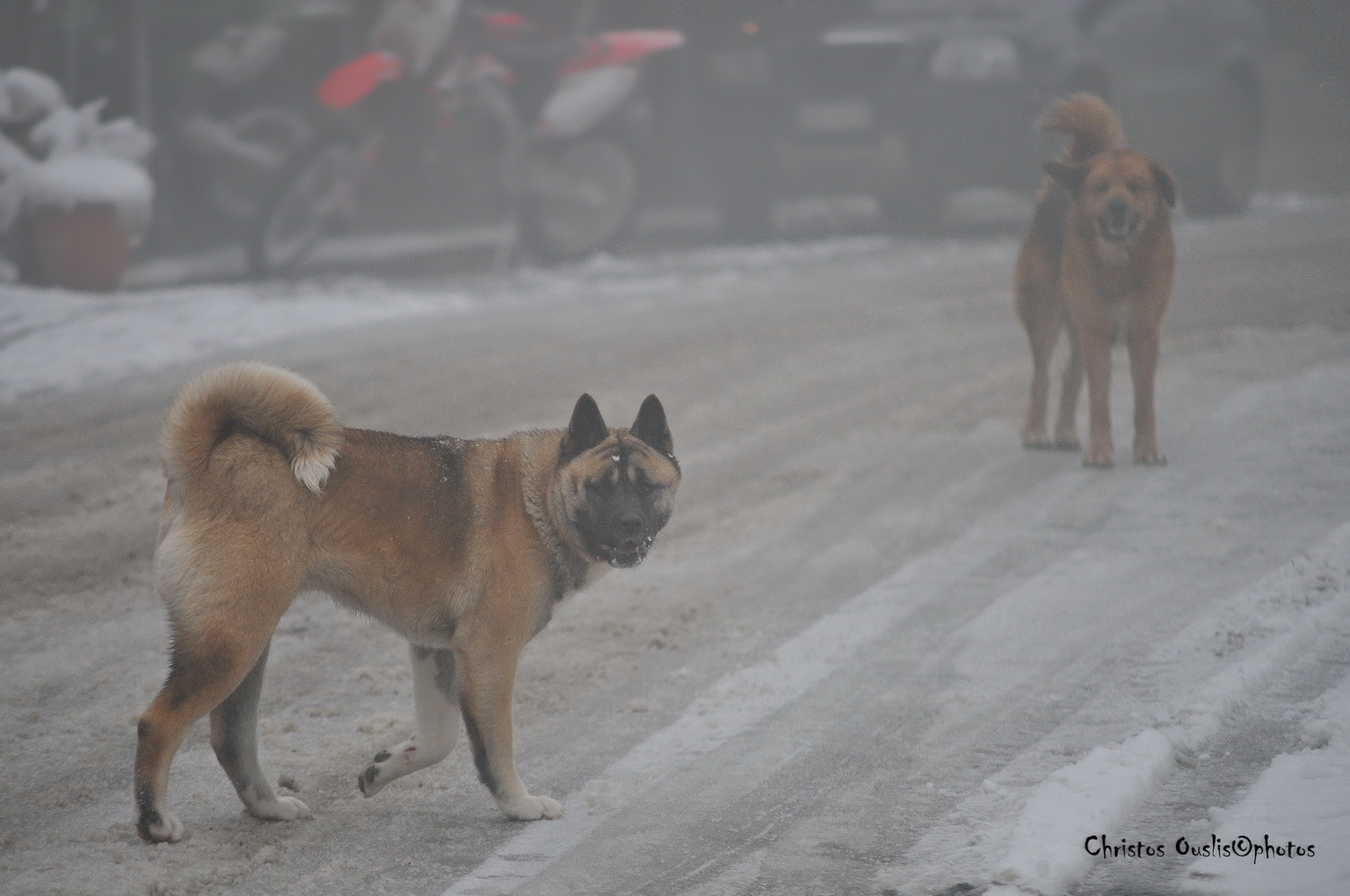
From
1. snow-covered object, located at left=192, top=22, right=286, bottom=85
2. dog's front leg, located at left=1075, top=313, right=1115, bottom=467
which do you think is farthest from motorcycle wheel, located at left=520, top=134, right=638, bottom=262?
dog's front leg, located at left=1075, top=313, right=1115, bottom=467

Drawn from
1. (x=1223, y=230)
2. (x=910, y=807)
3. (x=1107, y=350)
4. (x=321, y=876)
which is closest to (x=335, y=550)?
(x=321, y=876)

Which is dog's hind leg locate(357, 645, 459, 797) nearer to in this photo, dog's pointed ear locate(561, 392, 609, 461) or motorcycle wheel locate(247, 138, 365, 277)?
dog's pointed ear locate(561, 392, 609, 461)

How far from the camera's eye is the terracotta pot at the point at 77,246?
38.5ft

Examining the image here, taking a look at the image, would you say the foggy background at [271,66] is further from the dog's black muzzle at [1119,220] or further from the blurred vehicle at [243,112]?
the dog's black muzzle at [1119,220]

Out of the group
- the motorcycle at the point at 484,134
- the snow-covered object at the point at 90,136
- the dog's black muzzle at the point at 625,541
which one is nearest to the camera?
the dog's black muzzle at the point at 625,541

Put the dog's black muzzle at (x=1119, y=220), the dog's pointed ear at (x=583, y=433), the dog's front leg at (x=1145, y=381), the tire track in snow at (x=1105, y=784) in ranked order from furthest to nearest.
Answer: the dog's front leg at (x=1145, y=381), the dog's black muzzle at (x=1119, y=220), the dog's pointed ear at (x=583, y=433), the tire track in snow at (x=1105, y=784)

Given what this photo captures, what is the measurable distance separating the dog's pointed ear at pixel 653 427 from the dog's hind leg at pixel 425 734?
98cm

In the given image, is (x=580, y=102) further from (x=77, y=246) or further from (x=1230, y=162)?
(x=1230, y=162)

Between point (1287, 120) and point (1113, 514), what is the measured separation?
54.8 ft

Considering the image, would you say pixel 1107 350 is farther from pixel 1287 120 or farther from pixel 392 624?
pixel 1287 120

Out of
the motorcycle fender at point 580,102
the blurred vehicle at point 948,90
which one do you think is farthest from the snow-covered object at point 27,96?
the blurred vehicle at point 948,90

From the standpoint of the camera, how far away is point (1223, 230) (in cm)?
1526

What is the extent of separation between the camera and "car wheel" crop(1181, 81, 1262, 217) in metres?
15.9

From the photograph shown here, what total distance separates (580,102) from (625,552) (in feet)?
37.1
